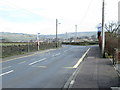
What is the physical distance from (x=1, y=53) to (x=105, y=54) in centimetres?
1232

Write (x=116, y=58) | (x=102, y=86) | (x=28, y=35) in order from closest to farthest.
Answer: (x=102, y=86)
(x=116, y=58)
(x=28, y=35)

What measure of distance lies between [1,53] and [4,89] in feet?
56.9

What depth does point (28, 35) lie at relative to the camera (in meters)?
63.5

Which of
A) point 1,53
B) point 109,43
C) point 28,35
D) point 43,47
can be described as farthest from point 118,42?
point 28,35

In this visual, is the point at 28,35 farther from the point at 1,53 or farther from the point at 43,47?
the point at 1,53

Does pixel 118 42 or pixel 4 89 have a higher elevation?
pixel 118 42

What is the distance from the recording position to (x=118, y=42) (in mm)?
22844

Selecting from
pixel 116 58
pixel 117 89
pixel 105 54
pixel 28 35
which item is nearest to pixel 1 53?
pixel 105 54

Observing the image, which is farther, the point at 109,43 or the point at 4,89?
the point at 109,43

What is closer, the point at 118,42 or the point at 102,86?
the point at 102,86

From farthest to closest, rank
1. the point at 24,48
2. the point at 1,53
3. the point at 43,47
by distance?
the point at 43,47 → the point at 24,48 → the point at 1,53

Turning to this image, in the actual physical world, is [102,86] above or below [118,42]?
below

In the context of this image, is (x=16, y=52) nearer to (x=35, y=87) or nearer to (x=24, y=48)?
(x=24, y=48)

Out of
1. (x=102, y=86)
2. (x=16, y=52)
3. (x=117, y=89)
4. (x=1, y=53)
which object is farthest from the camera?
(x=16, y=52)
